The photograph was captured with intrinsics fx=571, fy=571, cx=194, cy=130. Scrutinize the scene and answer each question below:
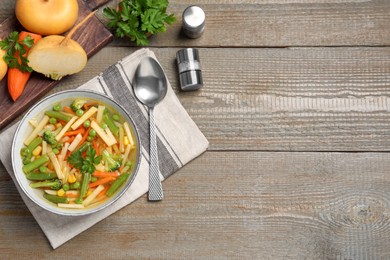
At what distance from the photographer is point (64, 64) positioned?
63.4 inches

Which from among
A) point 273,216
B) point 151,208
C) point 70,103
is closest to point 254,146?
point 273,216

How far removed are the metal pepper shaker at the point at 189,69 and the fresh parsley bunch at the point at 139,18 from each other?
9cm

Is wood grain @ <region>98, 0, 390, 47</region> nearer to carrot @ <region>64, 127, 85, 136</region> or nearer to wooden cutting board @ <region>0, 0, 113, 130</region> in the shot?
wooden cutting board @ <region>0, 0, 113, 130</region>

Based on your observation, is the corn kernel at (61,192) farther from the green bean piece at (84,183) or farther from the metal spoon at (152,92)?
the metal spoon at (152,92)

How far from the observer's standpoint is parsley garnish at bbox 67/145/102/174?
151 centimetres

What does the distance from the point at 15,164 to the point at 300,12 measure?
95 cm

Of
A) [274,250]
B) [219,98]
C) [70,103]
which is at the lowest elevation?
[274,250]

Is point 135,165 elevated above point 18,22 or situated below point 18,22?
below

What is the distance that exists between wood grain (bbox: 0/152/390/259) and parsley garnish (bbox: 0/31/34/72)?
0.34 metres

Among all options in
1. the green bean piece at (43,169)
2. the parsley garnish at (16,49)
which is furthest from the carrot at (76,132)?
the parsley garnish at (16,49)

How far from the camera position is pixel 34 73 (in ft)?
5.44

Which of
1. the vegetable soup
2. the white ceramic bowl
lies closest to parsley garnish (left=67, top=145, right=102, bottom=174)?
the vegetable soup

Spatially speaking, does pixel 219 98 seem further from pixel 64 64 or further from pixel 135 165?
pixel 64 64

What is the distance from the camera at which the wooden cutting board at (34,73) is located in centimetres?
164
